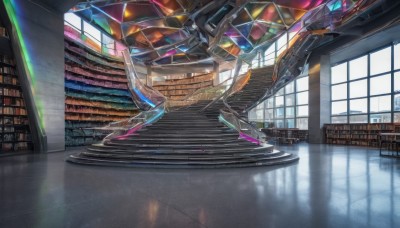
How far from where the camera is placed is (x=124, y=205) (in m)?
2.89

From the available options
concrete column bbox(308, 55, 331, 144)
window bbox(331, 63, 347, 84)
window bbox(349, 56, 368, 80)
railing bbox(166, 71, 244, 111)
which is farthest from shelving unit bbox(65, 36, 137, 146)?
window bbox(349, 56, 368, 80)

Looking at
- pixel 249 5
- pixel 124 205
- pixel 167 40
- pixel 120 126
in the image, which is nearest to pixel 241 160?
pixel 124 205

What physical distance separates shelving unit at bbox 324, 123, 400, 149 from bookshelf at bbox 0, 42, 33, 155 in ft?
50.4

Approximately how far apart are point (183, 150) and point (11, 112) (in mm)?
6684

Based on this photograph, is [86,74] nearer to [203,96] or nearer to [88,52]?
Result: [88,52]

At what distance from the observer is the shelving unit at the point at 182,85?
20.1 metres

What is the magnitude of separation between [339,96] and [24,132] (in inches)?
656

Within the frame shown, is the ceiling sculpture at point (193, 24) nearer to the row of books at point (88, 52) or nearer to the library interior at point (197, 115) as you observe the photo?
the library interior at point (197, 115)

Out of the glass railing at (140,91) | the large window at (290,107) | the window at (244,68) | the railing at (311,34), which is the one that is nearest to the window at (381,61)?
the railing at (311,34)

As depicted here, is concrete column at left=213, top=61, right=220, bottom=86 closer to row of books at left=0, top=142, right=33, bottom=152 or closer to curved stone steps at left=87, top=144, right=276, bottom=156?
curved stone steps at left=87, top=144, right=276, bottom=156

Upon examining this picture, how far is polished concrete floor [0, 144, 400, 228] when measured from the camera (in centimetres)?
241

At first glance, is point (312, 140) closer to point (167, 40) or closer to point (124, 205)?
point (167, 40)

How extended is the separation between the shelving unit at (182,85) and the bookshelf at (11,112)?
1265cm

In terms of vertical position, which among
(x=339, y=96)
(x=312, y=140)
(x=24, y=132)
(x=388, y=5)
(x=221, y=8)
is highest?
(x=221, y=8)
